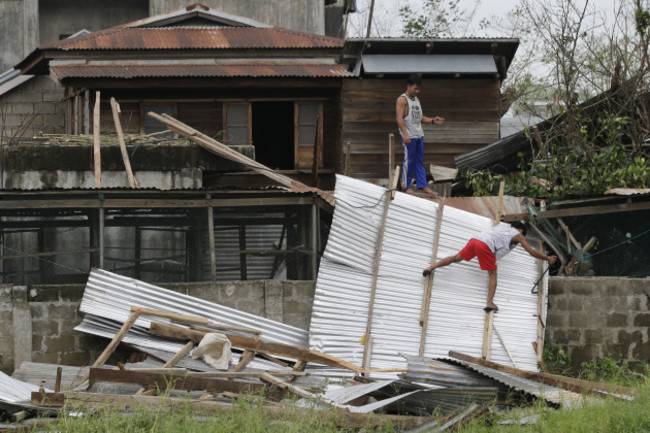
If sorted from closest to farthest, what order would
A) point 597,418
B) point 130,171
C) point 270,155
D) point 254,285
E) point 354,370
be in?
point 597,418, point 354,370, point 254,285, point 130,171, point 270,155

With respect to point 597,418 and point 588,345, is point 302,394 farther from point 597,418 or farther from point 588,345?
point 588,345

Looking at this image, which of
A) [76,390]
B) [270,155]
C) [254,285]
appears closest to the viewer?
[76,390]

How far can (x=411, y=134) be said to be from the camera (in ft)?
51.8

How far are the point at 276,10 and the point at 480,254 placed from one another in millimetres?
15333

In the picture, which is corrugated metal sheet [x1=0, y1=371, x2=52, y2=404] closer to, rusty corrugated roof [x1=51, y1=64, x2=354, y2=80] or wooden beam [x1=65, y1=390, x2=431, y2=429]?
wooden beam [x1=65, y1=390, x2=431, y2=429]

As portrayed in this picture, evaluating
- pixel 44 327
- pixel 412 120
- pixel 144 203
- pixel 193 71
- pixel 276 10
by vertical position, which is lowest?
pixel 44 327

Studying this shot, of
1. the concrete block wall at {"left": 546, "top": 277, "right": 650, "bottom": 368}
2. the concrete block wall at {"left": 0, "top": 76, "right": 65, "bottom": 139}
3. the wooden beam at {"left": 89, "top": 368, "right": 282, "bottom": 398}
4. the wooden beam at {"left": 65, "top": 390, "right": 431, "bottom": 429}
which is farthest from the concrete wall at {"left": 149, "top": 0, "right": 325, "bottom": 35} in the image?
the wooden beam at {"left": 65, "top": 390, "right": 431, "bottom": 429}

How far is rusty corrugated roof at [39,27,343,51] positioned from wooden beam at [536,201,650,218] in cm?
738

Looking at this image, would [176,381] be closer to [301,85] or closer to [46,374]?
[46,374]

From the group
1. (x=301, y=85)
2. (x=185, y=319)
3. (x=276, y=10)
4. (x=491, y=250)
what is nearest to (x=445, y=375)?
(x=491, y=250)

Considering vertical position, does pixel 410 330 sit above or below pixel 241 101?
below

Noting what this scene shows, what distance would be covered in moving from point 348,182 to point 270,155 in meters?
10.00

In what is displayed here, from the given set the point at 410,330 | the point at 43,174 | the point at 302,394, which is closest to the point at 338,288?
the point at 410,330

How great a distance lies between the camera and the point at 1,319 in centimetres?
1334
